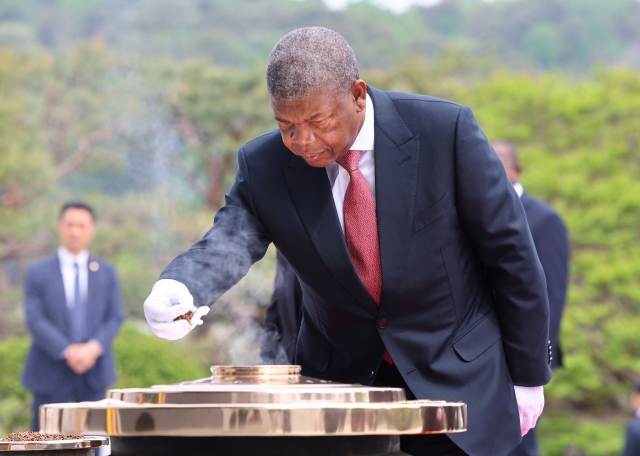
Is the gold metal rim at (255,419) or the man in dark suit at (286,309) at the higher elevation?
the man in dark suit at (286,309)

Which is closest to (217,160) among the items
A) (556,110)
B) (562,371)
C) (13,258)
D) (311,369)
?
(13,258)

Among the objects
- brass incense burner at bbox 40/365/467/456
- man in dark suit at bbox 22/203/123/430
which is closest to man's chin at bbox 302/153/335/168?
brass incense burner at bbox 40/365/467/456

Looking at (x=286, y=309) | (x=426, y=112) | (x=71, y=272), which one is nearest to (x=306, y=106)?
(x=426, y=112)

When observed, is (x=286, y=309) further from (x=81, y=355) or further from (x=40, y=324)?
(x=40, y=324)

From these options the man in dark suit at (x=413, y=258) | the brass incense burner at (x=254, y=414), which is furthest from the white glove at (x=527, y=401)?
the brass incense burner at (x=254, y=414)

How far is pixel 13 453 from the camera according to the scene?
203 centimetres

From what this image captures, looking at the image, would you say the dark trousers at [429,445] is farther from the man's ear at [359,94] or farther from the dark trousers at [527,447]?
the dark trousers at [527,447]

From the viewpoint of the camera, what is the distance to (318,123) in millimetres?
2338

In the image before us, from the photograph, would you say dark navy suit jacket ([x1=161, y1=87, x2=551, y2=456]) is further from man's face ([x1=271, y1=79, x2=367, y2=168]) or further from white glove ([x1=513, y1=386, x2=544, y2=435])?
man's face ([x1=271, y1=79, x2=367, y2=168])

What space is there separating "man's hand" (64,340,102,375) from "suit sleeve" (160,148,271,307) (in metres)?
4.28

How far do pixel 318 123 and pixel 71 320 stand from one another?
5.04 metres

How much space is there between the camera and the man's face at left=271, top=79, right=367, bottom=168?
7.55ft

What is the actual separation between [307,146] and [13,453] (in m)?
0.96

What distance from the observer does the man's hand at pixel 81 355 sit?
673 cm
